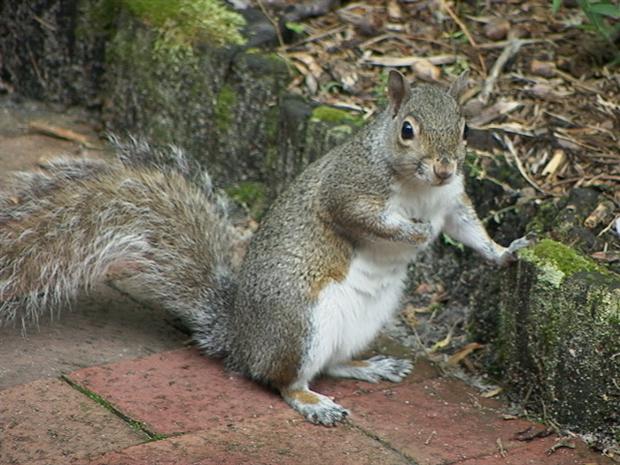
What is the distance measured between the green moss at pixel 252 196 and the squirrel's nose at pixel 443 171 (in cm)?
166

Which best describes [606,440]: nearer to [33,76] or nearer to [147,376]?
[147,376]

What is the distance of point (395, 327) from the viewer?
460cm

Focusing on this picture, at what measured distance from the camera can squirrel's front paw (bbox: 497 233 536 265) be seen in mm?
3992

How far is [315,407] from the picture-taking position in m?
3.81

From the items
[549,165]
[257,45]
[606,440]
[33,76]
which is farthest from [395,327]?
[33,76]

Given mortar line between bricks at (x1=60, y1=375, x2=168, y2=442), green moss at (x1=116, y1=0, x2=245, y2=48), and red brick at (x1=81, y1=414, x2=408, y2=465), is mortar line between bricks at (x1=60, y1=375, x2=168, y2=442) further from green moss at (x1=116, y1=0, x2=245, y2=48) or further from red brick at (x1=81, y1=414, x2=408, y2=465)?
green moss at (x1=116, y1=0, x2=245, y2=48)

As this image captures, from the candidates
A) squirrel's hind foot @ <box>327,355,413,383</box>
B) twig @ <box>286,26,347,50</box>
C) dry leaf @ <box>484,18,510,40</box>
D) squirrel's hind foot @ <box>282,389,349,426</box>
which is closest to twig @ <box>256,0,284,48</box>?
twig @ <box>286,26,347,50</box>

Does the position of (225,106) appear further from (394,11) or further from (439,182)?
(439,182)

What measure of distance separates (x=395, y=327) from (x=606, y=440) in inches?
43.4

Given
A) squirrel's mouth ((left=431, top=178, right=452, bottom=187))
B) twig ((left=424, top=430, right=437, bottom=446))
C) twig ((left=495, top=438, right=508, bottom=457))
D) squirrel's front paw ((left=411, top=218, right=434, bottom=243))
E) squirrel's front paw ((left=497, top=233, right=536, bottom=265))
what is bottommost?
twig ((left=424, top=430, right=437, bottom=446))

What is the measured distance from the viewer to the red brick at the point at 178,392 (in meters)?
3.68

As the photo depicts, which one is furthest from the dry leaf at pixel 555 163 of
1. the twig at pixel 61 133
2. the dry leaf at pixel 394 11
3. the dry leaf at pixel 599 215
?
the twig at pixel 61 133

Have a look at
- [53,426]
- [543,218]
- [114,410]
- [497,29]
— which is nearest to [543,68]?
[497,29]

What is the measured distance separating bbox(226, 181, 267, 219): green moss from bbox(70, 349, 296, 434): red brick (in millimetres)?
1182
